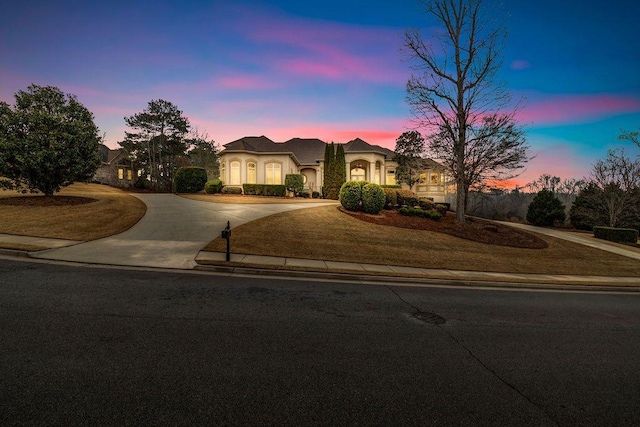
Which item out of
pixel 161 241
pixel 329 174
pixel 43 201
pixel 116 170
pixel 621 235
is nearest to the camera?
pixel 161 241

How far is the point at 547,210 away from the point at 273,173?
2828 cm

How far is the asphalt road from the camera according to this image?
267 cm

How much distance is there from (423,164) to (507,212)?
15.6 meters

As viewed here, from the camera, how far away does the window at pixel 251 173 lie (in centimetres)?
3447

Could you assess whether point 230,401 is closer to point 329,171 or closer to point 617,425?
point 617,425

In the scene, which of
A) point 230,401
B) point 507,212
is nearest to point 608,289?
point 230,401

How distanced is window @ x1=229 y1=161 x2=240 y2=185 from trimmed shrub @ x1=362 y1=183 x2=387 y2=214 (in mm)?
20333

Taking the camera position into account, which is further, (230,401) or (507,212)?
(507,212)

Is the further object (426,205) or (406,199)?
(406,199)

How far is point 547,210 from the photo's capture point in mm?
23125

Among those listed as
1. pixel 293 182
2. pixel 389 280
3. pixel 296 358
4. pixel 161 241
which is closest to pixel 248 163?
pixel 293 182

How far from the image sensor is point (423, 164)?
17688mm

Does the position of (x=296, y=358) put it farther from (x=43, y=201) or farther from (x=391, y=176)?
(x=391, y=176)

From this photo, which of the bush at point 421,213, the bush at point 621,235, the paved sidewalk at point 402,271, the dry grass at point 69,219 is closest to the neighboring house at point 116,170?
the dry grass at point 69,219
